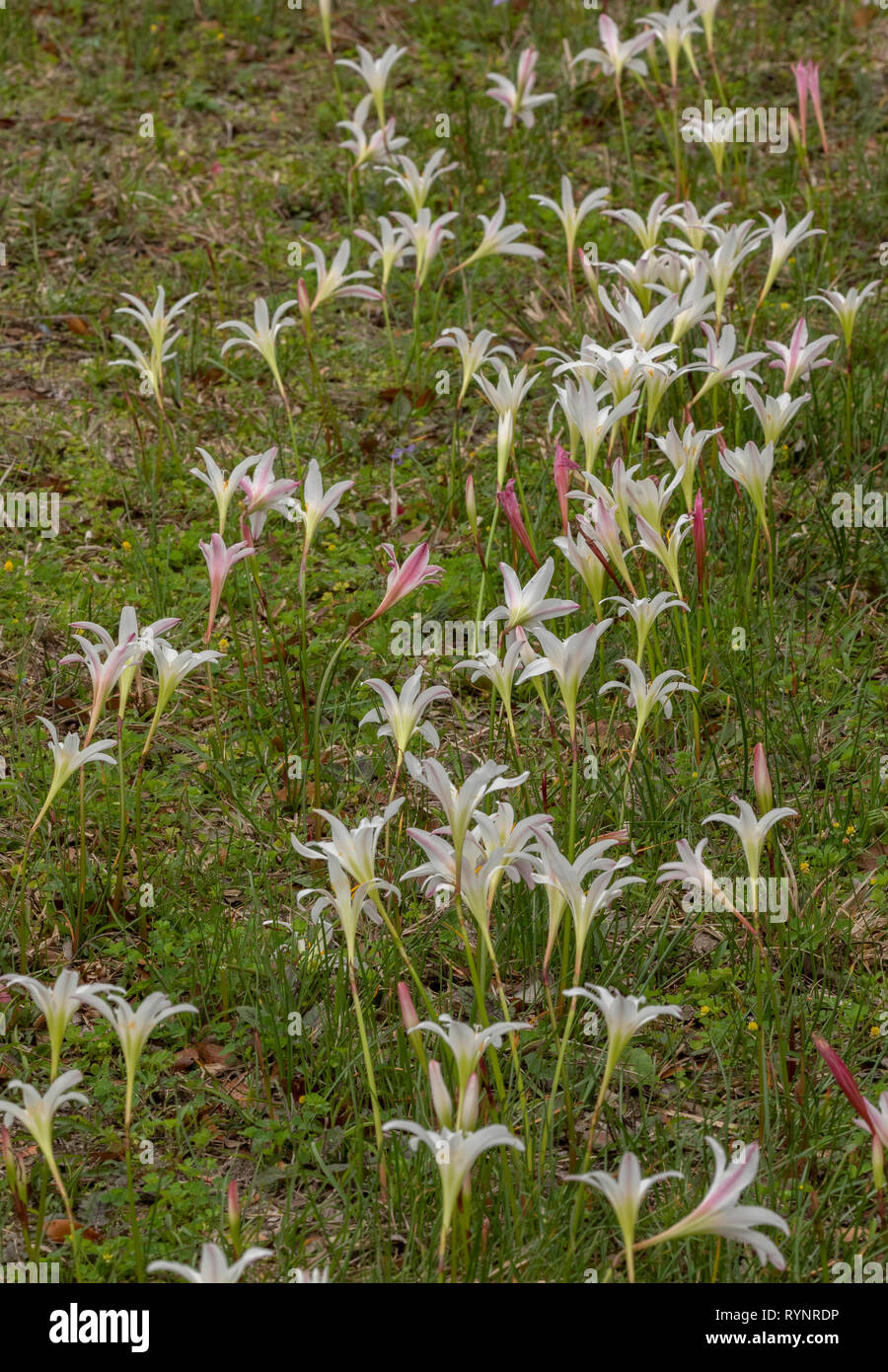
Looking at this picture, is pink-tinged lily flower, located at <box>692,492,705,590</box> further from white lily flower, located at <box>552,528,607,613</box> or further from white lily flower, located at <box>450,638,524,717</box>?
white lily flower, located at <box>450,638,524,717</box>

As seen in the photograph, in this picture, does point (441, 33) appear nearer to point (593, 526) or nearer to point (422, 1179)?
point (593, 526)

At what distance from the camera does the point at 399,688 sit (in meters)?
4.00

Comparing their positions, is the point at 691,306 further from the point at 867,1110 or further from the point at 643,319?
the point at 867,1110

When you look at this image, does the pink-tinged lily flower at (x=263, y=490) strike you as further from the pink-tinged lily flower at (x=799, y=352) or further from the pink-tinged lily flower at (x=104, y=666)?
the pink-tinged lily flower at (x=799, y=352)

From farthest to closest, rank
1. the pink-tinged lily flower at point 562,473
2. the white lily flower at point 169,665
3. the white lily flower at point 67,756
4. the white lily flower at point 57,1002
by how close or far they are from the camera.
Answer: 1. the pink-tinged lily flower at point 562,473
2. the white lily flower at point 169,665
3. the white lily flower at point 67,756
4. the white lily flower at point 57,1002

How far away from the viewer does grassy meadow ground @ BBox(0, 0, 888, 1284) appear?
267cm

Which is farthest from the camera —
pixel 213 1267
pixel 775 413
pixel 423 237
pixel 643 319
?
pixel 423 237

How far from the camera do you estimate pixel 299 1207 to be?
2.68 m

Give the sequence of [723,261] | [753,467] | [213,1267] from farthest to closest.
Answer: [723,261] < [753,467] < [213,1267]

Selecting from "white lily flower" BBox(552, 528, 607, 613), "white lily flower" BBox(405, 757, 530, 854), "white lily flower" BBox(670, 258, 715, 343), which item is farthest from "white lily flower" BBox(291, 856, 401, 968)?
"white lily flower" BBox(670, 258, 715, 343)

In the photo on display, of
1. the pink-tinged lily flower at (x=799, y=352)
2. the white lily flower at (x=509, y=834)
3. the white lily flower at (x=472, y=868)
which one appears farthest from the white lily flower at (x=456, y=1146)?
the pink-tinged lily flower at (x=799, y=352)

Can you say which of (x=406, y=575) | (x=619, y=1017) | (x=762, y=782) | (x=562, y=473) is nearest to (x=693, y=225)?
(x=562, y=473)

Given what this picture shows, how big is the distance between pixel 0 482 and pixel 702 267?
93.0 inches

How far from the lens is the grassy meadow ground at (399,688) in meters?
2.67
